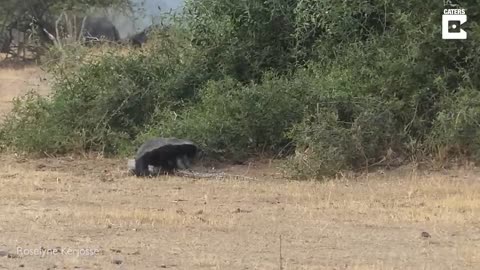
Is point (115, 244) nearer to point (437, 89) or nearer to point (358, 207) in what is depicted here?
point (358, 207)

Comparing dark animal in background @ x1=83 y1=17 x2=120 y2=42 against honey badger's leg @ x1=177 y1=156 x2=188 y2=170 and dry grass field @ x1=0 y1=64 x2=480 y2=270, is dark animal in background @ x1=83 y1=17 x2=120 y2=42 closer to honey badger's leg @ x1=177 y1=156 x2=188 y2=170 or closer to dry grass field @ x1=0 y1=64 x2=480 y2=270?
honey badger's leg @ x1=177 y1=156 x2=188 y2=170

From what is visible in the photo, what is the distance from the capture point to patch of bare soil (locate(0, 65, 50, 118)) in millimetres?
18584

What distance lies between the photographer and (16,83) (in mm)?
25422

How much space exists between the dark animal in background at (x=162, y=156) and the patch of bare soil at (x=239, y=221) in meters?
0.26

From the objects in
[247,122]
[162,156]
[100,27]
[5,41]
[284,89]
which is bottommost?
[162,156]

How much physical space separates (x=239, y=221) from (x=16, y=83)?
1905cm

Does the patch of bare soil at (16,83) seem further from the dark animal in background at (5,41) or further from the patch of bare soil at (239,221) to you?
the patch of bare soil at (239,221)

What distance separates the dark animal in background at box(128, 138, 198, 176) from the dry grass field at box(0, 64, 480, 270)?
254mm

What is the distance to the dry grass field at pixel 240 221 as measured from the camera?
20.2 feet

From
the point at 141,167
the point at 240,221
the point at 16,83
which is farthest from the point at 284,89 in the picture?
the point at 16,83

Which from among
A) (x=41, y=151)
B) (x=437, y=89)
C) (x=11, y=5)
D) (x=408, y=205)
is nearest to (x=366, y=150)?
(x=437, y=89)

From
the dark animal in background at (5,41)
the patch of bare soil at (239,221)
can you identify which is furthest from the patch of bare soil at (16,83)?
the patch of bare soil at (239,221)

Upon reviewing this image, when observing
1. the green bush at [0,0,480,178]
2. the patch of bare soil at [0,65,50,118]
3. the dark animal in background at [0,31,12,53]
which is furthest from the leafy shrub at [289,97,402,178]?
the dark animal in background at [0,31,12,53]

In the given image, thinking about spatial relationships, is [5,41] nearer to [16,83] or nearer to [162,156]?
[16,83]
